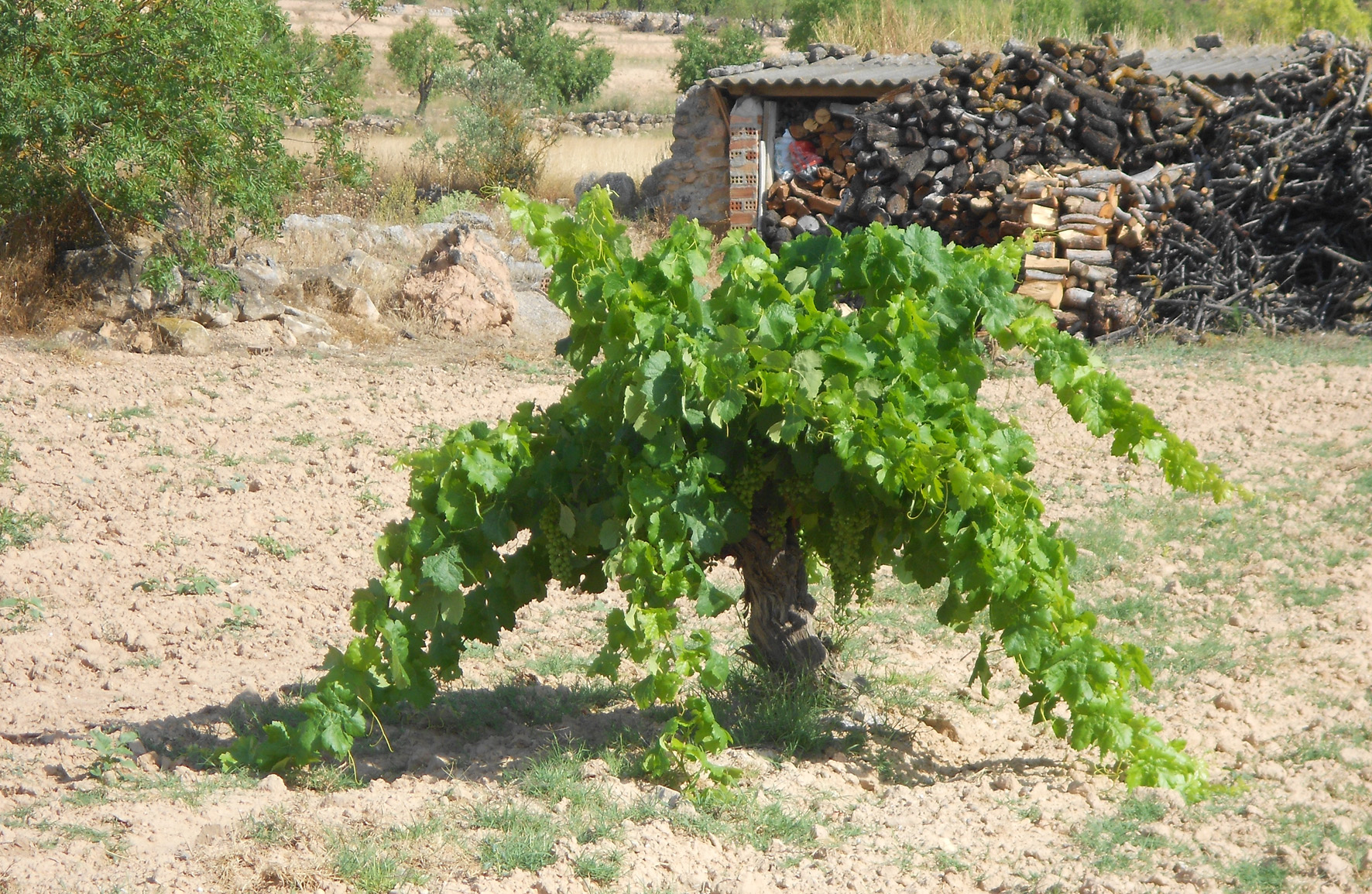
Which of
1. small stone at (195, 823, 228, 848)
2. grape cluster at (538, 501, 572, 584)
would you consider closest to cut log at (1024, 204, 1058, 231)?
grape cluster at (538, 501, 572, 584)

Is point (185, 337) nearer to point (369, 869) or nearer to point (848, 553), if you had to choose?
point (369, 869)

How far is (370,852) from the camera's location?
2885 mm

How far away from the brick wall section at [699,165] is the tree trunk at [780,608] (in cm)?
972

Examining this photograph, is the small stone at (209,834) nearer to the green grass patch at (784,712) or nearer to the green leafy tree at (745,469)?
the green leafy tree at (745,469)

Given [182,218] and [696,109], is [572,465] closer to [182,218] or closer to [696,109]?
[182,218]

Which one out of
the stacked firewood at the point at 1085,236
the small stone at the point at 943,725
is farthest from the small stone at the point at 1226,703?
the stacked firewood at the point at 1085,236

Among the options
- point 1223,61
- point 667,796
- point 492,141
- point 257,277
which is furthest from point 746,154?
point 667,796

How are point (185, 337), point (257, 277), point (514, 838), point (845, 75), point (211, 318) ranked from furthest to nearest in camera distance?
1. point (845, 75)
2. point (257, 277)
3. point (211, 318)
4. point (185, 337)
5. point (514, 838)

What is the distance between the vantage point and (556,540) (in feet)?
10.6

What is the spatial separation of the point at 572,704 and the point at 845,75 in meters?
9.59

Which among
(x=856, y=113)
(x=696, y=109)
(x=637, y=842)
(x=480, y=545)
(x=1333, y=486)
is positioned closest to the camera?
(x=637, y=842)


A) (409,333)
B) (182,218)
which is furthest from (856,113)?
(182,218)

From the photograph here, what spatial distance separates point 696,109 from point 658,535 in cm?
1114

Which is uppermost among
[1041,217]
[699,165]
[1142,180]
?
[699,165]
